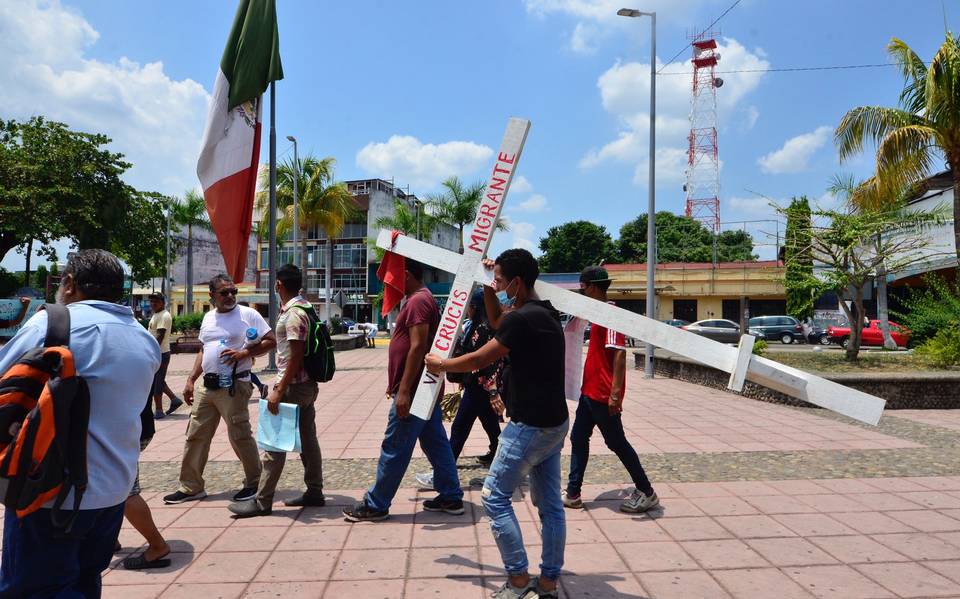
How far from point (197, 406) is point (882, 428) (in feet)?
25.9

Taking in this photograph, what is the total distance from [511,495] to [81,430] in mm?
1820

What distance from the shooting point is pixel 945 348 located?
11500 mm

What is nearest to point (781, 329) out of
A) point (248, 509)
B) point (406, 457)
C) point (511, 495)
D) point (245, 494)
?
point (406, 457)

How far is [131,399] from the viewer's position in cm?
228

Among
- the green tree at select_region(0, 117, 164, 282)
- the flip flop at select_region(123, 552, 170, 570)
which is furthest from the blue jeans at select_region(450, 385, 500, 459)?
the green tree at select_region(0, 117, 164, 282)

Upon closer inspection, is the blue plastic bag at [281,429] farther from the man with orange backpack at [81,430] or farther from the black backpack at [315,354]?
the man with orange backpack at [81,430]

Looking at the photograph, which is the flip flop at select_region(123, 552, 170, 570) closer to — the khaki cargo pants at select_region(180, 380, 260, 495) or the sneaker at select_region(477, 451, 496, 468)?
the khaki cargo pants at select_region(180, 380, 260, 495)

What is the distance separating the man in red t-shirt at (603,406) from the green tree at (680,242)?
47.4m

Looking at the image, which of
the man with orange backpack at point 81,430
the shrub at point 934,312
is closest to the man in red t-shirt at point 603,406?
the man with orange backpack at point 81,430

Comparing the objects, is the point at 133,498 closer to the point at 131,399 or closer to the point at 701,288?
the point at 131,399

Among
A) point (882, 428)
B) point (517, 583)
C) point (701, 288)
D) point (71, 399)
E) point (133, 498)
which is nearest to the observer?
point (71, 399)

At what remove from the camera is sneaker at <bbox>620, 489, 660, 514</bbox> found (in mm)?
4406

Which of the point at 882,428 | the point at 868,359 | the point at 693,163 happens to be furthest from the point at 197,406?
the point at 693,163

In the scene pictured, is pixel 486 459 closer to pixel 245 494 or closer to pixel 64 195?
pixel 245 494
